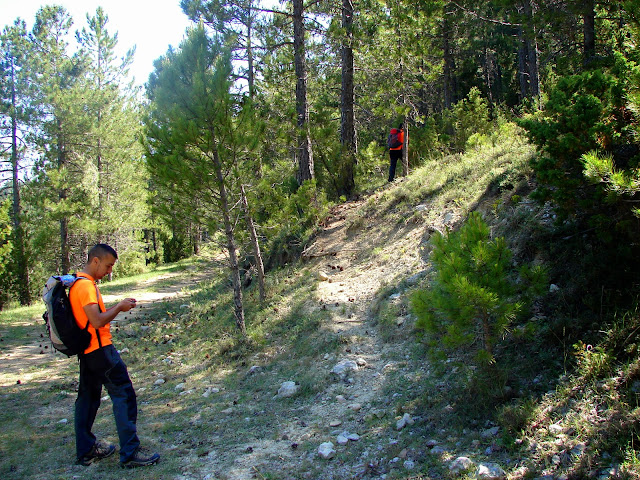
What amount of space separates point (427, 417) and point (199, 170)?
5217 mm

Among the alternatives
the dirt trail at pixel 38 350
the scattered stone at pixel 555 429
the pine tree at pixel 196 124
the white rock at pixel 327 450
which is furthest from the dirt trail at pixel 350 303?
the dirt trail at pixel 38 350

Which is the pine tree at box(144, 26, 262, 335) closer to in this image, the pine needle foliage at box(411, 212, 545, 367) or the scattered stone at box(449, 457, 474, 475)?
the pine needle foliage at box(411, 212, 545, 367)

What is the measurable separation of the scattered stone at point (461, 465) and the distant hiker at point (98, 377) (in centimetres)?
270

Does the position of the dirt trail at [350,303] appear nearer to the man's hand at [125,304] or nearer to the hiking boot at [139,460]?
the hiking boot at [139,460]

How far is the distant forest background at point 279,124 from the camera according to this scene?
3.99 meters

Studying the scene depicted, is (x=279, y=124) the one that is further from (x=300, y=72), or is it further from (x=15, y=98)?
(x=15, y=98)

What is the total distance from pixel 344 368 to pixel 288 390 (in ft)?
2.36

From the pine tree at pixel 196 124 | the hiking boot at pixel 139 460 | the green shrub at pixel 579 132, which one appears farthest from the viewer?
the pine tree at pixel 196 124

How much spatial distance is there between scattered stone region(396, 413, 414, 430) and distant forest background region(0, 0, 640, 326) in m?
2.25

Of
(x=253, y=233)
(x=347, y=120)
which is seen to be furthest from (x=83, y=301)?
(x=347, y=120)

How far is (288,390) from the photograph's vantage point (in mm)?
5426

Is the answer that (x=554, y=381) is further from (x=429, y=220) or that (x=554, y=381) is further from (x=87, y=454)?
(x=429, y=220)

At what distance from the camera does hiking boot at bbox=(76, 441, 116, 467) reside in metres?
4.34

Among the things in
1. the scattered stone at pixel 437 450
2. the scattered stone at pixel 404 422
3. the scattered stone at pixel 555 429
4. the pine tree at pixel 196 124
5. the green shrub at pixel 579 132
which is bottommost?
the scattered stone at pixel 437 450
